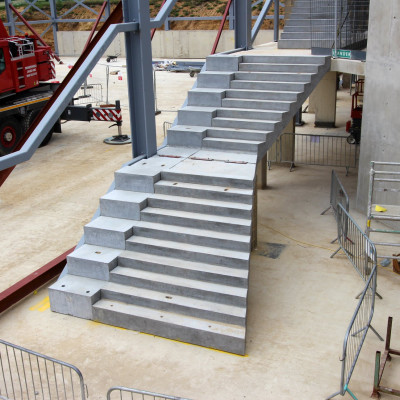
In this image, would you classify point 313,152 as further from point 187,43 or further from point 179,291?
point 187,43

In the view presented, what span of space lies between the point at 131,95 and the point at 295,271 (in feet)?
14.6

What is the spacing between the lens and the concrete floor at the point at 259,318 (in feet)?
22.4

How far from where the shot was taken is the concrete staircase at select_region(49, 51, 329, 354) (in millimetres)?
7816

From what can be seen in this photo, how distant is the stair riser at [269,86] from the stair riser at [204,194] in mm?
3414

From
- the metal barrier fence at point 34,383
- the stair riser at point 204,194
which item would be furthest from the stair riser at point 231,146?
the metal barrier fence at point 34,383

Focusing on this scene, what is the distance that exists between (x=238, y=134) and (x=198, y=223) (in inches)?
102

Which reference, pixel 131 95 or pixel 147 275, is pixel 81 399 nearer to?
pixel 147 275

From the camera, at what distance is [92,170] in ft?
50.9

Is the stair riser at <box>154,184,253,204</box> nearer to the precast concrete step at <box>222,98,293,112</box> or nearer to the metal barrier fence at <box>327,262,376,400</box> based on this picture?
the metal barrier fence at <box>327,262,376,400</box>

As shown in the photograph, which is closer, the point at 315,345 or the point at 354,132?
the point at 315,345

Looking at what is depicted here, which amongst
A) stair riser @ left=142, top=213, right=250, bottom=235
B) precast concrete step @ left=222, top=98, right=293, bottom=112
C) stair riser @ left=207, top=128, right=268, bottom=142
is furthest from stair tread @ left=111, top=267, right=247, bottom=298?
precast concrete step @ left=222, top=98, right=293, bottom=112

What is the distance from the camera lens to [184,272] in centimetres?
823

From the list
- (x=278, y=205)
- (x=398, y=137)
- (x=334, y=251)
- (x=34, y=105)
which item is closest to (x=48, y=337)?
(x=334, y=251)

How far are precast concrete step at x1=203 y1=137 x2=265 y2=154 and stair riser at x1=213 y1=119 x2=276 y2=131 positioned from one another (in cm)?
36
